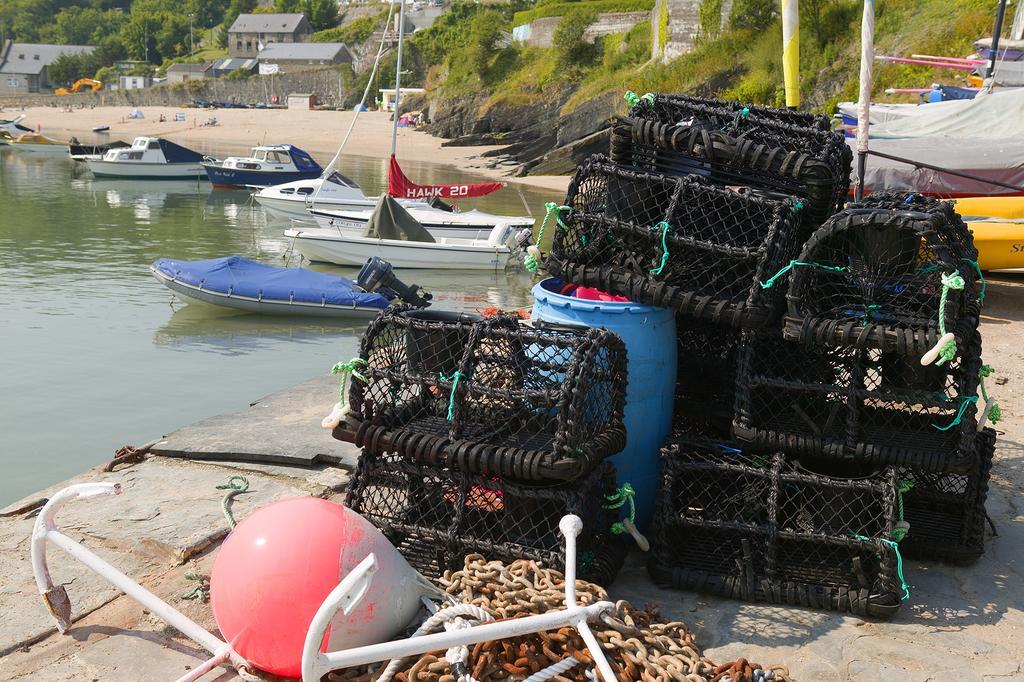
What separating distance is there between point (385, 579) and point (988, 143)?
12058mm

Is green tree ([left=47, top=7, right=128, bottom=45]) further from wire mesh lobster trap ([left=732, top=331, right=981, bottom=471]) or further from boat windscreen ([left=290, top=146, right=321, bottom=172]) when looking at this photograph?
wire mesh lobster trap ([left=732, top=331, right=981, bottom=471])

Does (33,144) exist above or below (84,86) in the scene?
below

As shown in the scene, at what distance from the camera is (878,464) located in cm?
406

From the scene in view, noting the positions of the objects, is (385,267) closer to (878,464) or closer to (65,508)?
(65,508)

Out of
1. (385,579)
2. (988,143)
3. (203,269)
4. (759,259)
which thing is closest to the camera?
(385,579)

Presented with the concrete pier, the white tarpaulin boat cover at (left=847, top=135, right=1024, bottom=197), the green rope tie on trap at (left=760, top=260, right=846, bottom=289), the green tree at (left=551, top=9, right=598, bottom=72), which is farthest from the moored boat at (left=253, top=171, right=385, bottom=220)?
the green tree at (left=551, top=9, right=598, bottom=72)

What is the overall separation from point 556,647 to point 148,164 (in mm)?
34264

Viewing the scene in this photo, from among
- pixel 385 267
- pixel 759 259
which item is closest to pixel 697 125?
pixel 759 259

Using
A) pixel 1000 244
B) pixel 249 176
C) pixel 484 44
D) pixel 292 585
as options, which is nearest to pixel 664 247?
pixel 292 585

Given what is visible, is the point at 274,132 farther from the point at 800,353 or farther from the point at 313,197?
the point at 800,353

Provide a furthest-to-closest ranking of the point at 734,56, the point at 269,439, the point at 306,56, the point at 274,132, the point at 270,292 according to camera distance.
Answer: the point at 306,56, the point at 274,132, the point at 734,56, the point at 270,292, the point at 269,439

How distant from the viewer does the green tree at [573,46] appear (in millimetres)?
51000

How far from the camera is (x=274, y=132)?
6406cm

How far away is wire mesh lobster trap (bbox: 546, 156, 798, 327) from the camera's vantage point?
4.17 m
